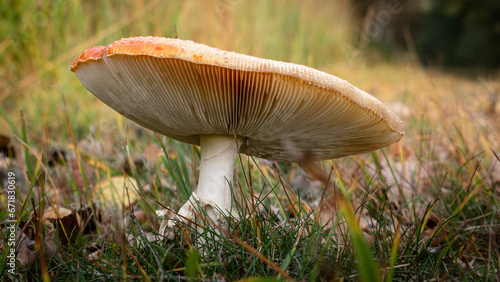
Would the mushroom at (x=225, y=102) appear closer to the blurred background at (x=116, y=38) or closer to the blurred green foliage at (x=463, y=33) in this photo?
the blurred background at (x=116, y=38)

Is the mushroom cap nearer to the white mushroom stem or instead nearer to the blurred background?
the white mushroom stem

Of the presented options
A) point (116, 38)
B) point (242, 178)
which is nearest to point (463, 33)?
point (116, 38)

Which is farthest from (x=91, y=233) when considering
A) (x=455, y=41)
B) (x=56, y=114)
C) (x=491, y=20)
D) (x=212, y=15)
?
(x=455, y=41)

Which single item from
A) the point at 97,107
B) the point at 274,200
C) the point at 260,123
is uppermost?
the point at 97,107

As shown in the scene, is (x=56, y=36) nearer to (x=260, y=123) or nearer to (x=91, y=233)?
(x=91, y=233)

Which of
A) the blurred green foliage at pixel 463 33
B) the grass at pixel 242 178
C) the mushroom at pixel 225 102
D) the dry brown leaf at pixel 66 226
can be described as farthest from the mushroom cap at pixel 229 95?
the blurred green foliage at pixel 463 33

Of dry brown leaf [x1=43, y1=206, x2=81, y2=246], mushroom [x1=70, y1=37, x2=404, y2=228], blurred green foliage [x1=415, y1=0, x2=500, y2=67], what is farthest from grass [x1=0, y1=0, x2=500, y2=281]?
blurred green foliage [x1=415, y1=0, x2=500, y2=67]

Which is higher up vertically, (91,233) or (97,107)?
(97,107)
